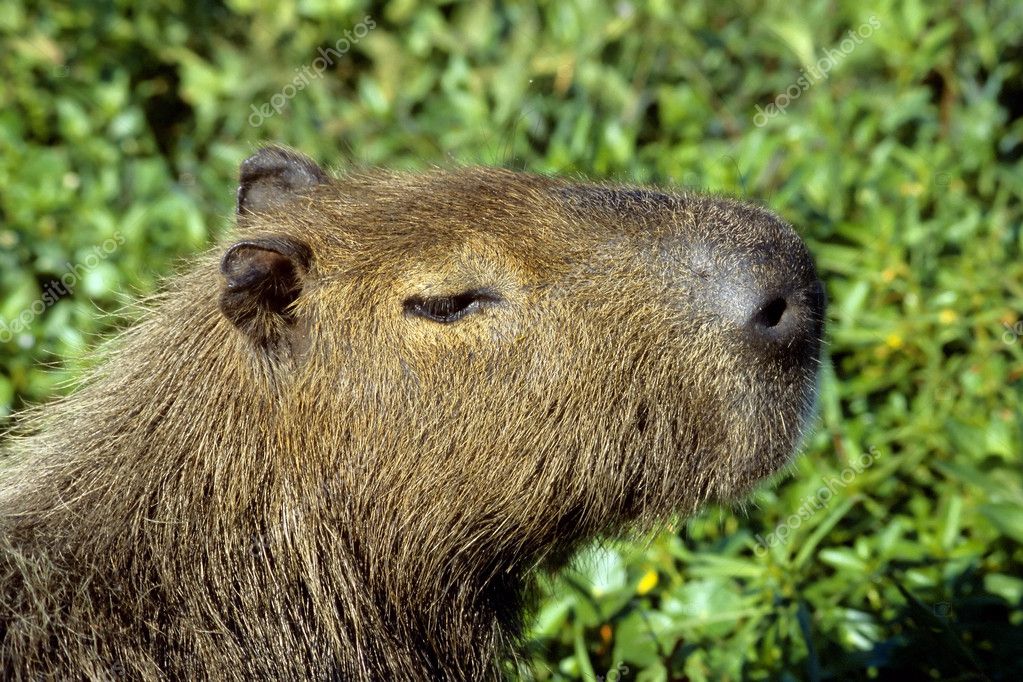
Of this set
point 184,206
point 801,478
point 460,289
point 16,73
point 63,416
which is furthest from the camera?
point 16,73

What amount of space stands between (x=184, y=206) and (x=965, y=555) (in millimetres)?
3058

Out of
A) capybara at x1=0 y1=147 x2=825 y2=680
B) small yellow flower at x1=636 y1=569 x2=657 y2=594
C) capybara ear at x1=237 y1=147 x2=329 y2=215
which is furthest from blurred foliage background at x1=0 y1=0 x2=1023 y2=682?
capybara at x1=0 y1=147 x2=825 y2=680

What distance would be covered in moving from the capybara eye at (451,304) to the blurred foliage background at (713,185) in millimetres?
798

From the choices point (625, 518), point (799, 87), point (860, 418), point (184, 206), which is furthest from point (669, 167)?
point (625, 518)

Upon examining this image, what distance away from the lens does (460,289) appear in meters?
2.41

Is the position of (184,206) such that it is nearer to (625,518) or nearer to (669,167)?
(669,167)

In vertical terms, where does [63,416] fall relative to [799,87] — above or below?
below

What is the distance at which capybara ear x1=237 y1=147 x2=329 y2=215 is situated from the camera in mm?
2879

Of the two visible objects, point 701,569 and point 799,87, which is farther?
point 799,87
